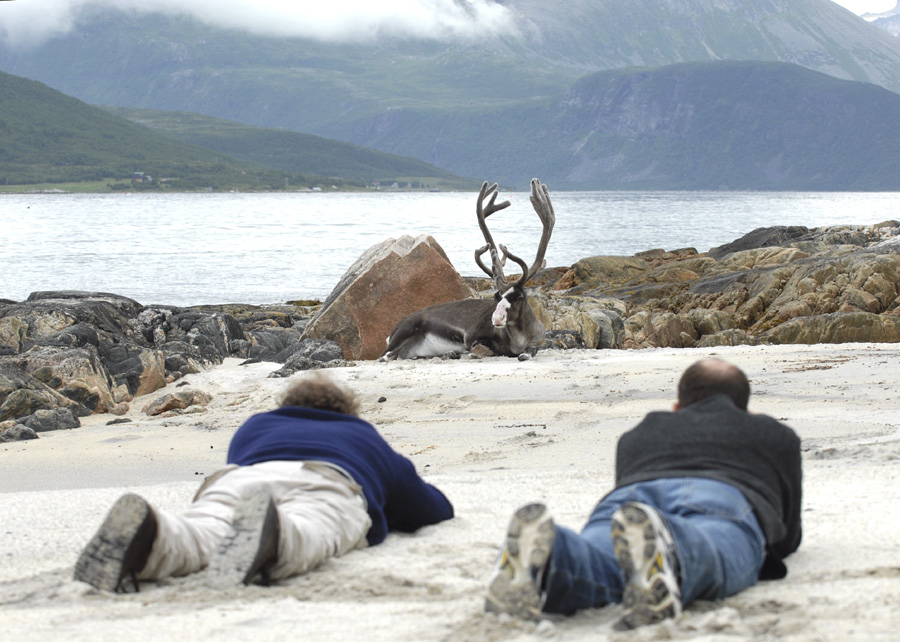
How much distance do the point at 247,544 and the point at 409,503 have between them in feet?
3.50

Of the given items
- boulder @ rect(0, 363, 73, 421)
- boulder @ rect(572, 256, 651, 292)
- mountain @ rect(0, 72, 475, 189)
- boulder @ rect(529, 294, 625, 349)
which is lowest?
boulder @ rect(0, 363, 73, 421)

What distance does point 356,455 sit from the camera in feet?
12.8

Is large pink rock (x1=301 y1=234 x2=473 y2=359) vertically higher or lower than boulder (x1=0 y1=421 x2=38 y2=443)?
higher

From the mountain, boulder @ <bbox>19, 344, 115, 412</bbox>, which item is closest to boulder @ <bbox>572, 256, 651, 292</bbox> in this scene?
boulder @ <bbox>19, 344, 115, 412</bbox>

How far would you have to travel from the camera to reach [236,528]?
3.15 metres

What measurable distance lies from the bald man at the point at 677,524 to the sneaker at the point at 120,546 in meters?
1.12

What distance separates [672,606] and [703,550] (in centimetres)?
27

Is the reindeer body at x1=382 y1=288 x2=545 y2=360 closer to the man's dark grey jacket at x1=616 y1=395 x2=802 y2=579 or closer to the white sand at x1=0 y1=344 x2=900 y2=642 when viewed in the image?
the white sand at x1=0 y1=344 x2=900 y2=642

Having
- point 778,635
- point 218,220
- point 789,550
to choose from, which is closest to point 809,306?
point 789,550

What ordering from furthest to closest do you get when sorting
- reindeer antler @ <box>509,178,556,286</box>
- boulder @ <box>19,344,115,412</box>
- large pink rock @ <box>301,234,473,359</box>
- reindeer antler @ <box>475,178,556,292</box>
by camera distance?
large pink rock @ <box>301,234,473,359</box>, reindeer antler @ <box>509,178,556,286</box>, reindeer antler @ <box>475,178,556,292</box>, boulder @ <box>19,344,115,412</box>

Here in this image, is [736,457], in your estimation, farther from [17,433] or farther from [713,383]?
[17,433]

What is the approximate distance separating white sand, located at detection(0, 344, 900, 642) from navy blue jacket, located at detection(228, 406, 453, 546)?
121 mm

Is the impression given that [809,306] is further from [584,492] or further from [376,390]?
[584,492]

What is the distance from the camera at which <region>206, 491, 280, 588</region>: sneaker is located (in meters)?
3.11
